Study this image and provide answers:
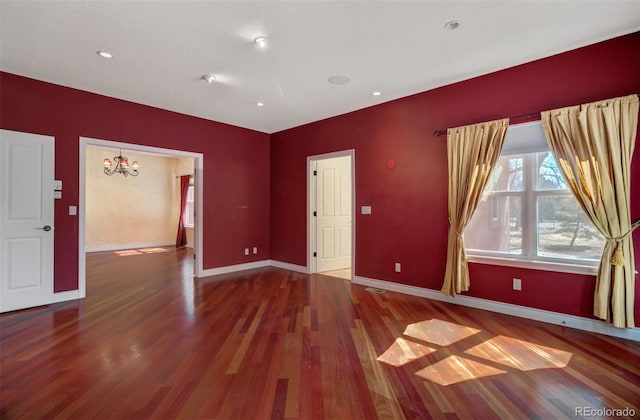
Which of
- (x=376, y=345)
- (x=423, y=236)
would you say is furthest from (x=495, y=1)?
(x=376, y=345)

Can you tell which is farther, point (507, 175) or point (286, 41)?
point (507, 175)

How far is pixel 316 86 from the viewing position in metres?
3.91

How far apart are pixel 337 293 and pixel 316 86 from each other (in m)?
2.82

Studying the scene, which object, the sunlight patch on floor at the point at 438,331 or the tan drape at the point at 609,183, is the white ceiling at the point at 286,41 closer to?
the tan drape at the point at 609,183

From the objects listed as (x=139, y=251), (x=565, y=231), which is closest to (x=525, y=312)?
(x=565, y=231)

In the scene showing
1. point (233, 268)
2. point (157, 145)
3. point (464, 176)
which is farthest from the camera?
point (233, 268)

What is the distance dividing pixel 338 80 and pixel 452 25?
144cm

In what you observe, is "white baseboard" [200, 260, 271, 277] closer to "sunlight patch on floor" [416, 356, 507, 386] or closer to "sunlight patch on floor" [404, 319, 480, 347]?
"sunlight patch on floor" [404, 319, 480, 347]

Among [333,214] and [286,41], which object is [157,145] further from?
[333,214]

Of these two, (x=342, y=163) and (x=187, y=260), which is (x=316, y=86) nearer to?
(x=342, y=163)

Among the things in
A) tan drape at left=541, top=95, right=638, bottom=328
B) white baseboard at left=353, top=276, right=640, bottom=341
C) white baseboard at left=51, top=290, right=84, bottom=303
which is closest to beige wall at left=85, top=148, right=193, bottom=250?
white baseboard at left=51, top=290, right=84, bottom=303

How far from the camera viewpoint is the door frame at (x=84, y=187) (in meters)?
4.01

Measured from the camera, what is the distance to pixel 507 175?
11.5 feet

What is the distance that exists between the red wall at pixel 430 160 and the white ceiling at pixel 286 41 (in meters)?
0.22
